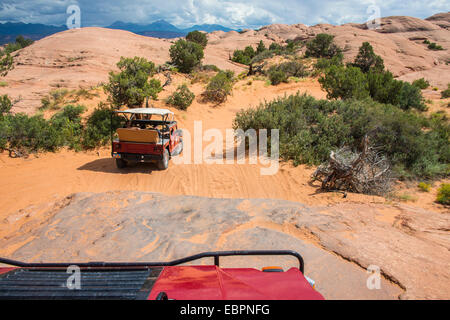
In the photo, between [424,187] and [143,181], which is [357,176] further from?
[143,181]

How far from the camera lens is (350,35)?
1796 inches

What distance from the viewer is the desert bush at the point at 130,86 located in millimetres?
12297

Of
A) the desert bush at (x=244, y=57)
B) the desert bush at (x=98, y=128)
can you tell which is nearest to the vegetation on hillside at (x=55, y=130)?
the desert bush at (x=98, y=128)

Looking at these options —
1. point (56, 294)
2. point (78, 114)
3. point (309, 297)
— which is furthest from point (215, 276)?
point (78, 114)

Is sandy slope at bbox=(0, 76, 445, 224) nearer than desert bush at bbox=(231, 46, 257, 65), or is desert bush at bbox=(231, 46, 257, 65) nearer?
sandy slope at bbox=(0, 76, 445, 224)

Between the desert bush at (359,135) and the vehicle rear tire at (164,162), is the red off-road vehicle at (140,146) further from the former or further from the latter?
the desert bush at (359,135)

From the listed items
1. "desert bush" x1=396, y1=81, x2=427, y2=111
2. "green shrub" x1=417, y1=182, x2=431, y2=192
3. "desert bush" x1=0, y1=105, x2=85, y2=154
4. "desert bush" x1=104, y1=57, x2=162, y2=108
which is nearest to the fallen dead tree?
"green shrub" x1=417, y1=182, x2=431, y2=192

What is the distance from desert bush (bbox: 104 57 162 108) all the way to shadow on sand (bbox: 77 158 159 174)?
4230mm

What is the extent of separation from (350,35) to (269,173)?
158ft

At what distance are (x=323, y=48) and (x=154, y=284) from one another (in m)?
39.3

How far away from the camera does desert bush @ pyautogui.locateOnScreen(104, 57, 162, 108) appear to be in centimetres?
1230

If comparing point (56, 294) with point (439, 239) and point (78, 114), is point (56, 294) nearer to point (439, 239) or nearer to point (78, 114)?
point (439, 239)

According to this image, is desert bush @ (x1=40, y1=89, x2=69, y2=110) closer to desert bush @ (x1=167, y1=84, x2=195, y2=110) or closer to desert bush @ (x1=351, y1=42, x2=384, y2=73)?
desert bush @ (x1=167, y1=84, x2=195, y2=110)

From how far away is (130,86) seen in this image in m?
12.4
